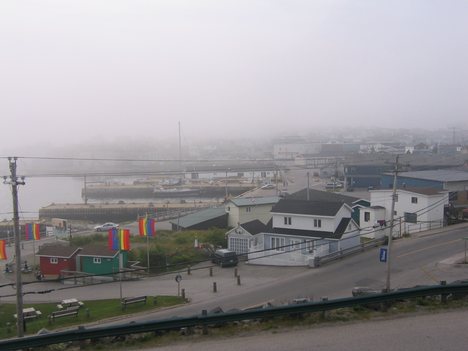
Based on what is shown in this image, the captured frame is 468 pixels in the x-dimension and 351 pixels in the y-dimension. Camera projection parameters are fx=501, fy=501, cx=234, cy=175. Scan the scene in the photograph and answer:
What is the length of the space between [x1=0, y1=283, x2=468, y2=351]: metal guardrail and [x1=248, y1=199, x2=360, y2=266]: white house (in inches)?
207

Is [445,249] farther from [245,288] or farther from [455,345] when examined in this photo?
[455,345]

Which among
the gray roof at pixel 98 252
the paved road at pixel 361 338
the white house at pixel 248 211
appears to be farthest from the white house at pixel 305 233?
the paved road at pixel 361 338

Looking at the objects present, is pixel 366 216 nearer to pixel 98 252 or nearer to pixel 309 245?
pixel 309 245

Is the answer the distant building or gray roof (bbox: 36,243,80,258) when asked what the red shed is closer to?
gray roof (bbox: 36,243,80,258)

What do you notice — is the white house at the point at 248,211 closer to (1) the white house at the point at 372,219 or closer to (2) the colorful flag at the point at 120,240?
(1) the white house at the point at 372,219

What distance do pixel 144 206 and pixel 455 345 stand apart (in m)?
22.6

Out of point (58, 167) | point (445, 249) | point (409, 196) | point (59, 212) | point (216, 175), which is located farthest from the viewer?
point (58, 167)

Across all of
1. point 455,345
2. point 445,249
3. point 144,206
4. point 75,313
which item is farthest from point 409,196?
point 144,206

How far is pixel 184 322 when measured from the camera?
2498 millimetres

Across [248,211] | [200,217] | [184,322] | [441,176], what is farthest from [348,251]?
[184,322]

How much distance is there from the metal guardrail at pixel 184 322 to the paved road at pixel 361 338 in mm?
109

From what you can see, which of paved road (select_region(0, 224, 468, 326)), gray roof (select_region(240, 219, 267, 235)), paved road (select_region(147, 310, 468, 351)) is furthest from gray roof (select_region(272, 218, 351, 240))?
paved road (select_region(147, 310, 468, 351))

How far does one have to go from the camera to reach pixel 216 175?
47500 millimetres

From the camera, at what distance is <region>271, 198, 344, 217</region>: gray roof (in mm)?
8664
